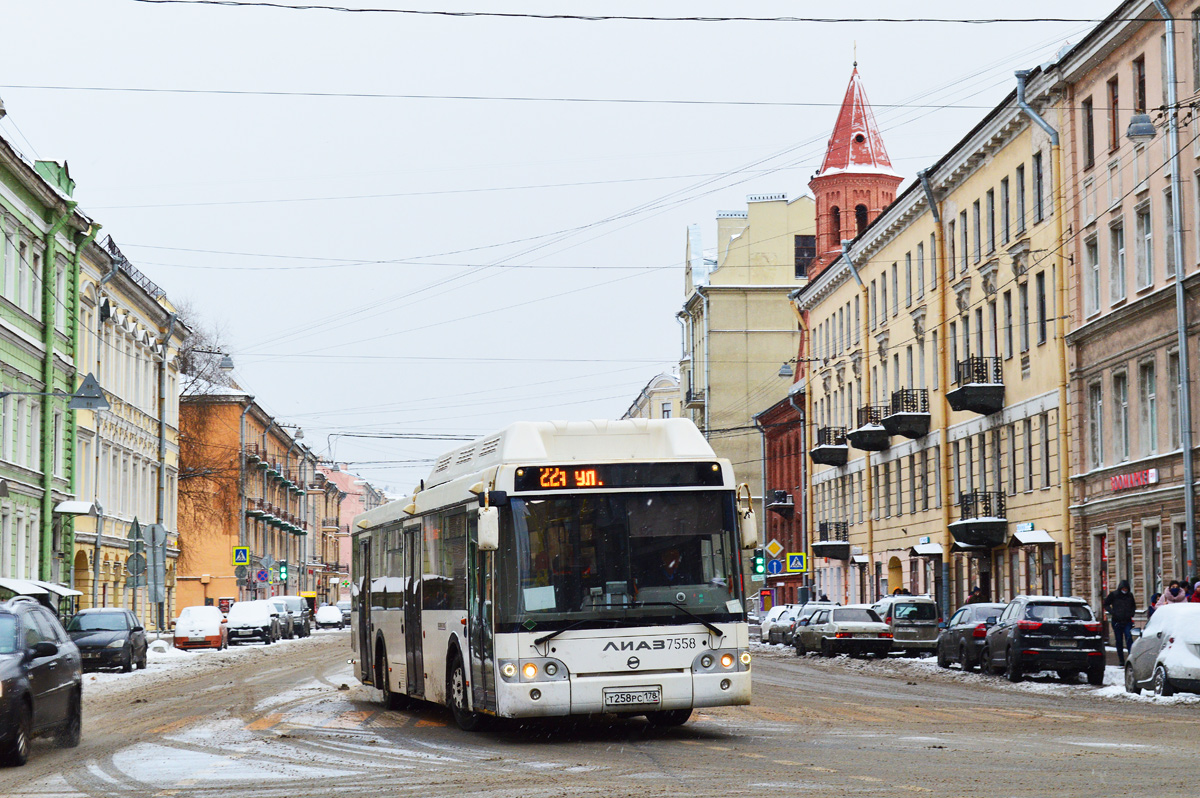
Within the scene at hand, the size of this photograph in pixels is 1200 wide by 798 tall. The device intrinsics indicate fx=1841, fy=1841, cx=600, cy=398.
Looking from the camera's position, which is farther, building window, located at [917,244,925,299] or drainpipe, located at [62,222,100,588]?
building window, located at [917,244,925,299]

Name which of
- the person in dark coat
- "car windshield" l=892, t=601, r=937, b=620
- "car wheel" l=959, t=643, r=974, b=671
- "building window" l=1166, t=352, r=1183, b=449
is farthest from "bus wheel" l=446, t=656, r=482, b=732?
"car windshield" l=892, t=601, r=937, b=620

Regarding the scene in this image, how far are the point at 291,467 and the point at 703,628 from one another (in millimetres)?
108439

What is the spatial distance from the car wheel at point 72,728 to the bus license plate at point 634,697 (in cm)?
506

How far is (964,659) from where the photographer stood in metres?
35.0

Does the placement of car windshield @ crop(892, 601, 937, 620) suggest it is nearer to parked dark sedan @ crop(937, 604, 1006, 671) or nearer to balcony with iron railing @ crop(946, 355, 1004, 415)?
parked dark sedan @ crop(937, 604, 1006, 671)

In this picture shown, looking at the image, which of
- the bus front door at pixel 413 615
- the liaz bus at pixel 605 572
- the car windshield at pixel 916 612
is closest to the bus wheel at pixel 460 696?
the liaz bus at pixel 605 572

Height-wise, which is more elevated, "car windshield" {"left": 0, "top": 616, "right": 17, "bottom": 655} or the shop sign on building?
the shop sign on building

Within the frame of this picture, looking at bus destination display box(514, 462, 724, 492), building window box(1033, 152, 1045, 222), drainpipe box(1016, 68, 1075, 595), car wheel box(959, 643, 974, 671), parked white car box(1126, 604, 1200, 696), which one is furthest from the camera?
building window box(1033, 152, 1045, 222)

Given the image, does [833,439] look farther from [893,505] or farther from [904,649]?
[904,649]

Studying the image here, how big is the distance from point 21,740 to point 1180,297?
85.3ft

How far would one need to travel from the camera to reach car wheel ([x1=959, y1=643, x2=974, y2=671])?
34688 mm

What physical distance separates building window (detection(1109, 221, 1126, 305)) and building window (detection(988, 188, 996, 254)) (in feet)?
29.4

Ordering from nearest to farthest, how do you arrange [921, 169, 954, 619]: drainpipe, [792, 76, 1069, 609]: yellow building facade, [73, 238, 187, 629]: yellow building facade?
[792, 76, 1069, 609]: yellow building facade → [921, 169, 954, 619]: drainpipe → [73, 238, 187, 629]: yellow building facade

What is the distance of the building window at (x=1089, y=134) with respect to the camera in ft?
134
